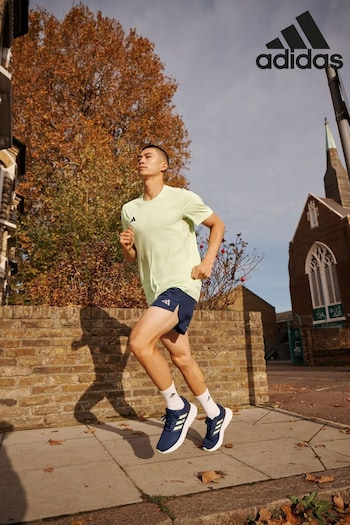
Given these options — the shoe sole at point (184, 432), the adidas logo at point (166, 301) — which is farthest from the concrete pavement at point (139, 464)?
the adidas logo at point (166, 301)

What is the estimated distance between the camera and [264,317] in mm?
42750

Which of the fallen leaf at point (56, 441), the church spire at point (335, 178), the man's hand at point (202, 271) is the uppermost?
the church spire at point (335, 178)

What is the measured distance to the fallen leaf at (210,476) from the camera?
226 centimetres

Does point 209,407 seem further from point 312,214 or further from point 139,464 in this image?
point 312,214

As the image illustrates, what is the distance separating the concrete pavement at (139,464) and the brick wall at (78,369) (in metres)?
0.32

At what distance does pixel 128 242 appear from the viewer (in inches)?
111

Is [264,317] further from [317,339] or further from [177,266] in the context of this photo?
[177,266]

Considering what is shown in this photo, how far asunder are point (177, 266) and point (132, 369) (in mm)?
2396

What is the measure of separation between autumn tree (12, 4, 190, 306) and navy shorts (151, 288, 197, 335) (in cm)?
528

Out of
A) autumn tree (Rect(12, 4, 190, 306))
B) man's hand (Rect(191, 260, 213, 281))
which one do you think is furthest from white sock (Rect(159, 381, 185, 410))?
autumn tree (Rect(12, 4, 190, 306))

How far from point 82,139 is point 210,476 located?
15.4 meters

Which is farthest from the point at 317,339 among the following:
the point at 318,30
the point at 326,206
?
the point at 318,30

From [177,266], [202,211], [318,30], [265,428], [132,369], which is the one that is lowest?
[265,428]

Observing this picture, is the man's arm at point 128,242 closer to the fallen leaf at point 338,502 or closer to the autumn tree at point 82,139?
the fallen leaf at point 338,502
